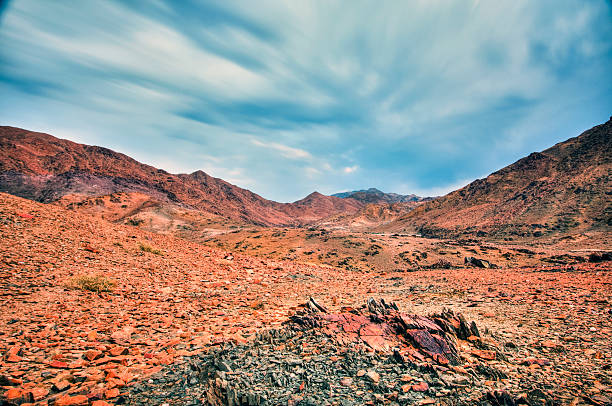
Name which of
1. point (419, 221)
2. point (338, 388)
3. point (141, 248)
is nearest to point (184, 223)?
point (141, 248)

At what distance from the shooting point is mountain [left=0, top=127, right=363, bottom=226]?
9388 cm

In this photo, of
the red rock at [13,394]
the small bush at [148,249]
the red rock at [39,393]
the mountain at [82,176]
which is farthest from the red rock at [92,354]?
the mountain at [82,176]

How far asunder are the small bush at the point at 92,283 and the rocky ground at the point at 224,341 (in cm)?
10

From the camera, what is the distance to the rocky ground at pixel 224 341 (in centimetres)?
367

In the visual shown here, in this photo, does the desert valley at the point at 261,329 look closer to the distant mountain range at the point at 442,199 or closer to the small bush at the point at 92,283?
the small bush at the point at 92,283

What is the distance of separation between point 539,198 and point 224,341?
96.2 m

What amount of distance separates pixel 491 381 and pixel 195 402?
4.89 metres

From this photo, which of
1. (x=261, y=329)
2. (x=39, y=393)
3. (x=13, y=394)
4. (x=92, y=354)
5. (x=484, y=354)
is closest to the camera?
(x=13, y=394)

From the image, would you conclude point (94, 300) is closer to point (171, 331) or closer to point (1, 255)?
point (171, 331)

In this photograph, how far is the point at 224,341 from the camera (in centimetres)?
513

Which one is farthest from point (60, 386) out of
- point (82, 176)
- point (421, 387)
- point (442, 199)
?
point (82, 176)

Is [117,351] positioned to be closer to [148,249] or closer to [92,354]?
[92,354]

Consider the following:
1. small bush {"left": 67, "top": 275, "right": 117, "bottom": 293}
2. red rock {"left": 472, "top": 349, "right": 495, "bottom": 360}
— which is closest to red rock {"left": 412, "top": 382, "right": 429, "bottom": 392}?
red rock {"left": 472, "top": 349, "right": 495, "bottom": 360}

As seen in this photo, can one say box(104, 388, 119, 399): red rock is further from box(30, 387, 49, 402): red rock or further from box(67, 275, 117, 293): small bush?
box(67, 275, 117, 293): small bush
